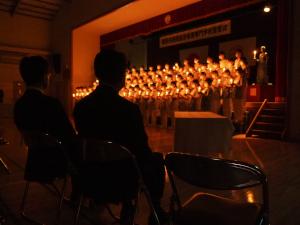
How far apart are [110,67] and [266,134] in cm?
512

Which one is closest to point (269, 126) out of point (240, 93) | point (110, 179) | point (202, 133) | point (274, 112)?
point (274, 112)

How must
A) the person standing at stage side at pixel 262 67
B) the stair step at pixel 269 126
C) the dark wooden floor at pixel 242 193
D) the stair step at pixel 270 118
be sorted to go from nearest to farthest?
the dark wooden floor at pixel 242 193, the stair step at pixel 269 126, the stair step at pixel 270 118, the person standing at stage side at pixel 262 67

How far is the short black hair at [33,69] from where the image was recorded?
205 cm

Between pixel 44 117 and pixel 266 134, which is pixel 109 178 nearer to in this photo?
pixel 44 117

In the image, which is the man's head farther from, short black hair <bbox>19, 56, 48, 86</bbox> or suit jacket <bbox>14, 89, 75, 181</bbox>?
short black hair <bbox>19, 56, 48, 86</bbox>

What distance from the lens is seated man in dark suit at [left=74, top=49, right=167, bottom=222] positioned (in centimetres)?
141

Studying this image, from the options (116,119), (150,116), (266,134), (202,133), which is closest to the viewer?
(116,119)

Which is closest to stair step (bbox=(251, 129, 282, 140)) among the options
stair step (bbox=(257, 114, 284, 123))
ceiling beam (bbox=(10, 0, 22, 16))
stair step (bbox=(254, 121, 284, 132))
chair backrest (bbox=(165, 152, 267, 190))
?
stair step (bbox=(254, 121, 284, 132))

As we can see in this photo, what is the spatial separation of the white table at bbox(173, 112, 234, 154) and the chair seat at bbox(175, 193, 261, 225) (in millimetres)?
1955

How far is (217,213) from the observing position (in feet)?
4.02

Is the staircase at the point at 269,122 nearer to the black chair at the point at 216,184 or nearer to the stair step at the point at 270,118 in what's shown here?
the stair step at the point at 270,118

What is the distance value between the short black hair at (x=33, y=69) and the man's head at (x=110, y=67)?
73 cm

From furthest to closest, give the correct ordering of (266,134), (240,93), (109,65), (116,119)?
1. (240,93)
2. (266,134)
3. (109,65)
4. (116,119)

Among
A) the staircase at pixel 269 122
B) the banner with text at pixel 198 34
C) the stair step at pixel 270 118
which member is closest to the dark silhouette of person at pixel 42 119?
the staircase at pixel 269 122
